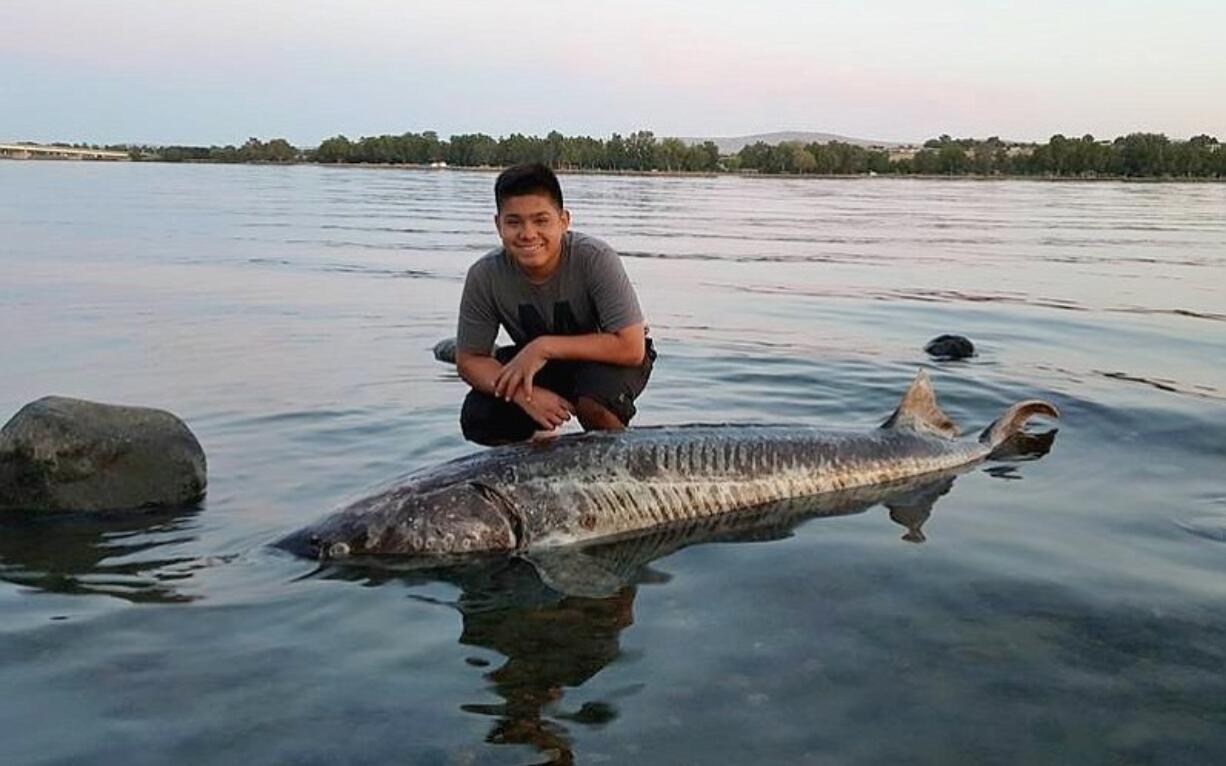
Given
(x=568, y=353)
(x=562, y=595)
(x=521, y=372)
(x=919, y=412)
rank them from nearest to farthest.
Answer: (x=562, y=595) → (x=521, y=372) → (x=568, y=353) → (x=919, y=412)

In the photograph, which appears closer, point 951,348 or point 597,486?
point 597,486

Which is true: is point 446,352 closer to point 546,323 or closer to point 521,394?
point 546,323

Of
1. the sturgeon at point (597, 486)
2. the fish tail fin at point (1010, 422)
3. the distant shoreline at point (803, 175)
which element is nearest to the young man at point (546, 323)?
the sturgeon at point (597, 486)

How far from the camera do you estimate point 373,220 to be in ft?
125

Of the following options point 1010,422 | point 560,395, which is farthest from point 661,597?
point 1010,422

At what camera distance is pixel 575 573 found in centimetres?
601

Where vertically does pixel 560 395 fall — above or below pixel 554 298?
below

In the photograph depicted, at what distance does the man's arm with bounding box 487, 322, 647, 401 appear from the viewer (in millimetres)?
6879

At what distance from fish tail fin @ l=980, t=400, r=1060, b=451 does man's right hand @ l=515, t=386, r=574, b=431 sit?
11.2ft

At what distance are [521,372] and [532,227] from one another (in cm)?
85

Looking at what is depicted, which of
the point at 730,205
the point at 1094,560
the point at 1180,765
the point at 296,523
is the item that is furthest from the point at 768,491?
the point at 730,205

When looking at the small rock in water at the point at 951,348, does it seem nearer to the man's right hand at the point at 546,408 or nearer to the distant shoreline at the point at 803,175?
the man's right hand at the point at 546,408

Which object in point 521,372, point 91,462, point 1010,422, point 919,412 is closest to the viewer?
point 521,372

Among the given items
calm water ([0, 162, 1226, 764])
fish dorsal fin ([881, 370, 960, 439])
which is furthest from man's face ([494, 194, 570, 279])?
fish dorsal fin ([881, 370, 960, 439])
